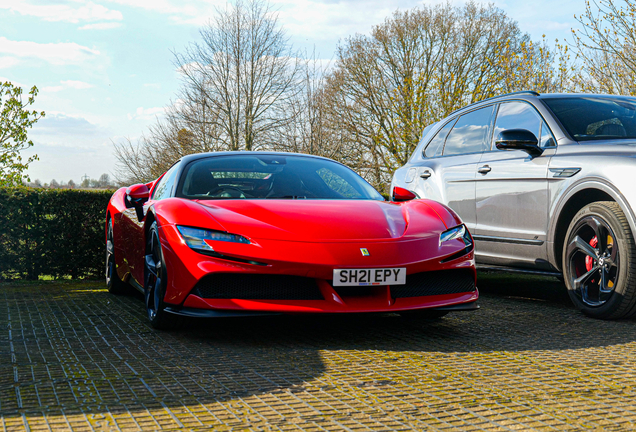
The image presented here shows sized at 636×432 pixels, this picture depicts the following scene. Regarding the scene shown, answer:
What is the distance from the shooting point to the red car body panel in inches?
151

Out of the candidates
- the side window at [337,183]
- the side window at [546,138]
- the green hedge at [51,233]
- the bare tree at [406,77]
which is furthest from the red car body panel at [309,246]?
the bare tree at [406,77]

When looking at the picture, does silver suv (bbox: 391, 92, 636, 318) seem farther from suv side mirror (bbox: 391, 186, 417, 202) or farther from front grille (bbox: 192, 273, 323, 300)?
front grille (bbox: 192, 273, 323, 300)

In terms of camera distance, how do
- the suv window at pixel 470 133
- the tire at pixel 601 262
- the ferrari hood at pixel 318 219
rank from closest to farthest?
the ferrari hood at pixel 318 219
the tire at pixel 601 262
the suv window at pixel 470 133

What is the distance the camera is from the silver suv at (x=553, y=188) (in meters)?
4.59

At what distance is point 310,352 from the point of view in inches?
148

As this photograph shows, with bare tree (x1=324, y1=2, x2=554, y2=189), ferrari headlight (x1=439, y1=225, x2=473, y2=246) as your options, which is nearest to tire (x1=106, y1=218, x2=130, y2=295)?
ferrari headlight (x1=439, y1=225, x2=473, y2=246)

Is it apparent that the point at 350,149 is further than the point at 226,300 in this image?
Yes

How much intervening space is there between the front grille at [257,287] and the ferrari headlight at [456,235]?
975 millimetres

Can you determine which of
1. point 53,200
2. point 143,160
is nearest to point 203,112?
point 143,160

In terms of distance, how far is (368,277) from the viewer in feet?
12.8

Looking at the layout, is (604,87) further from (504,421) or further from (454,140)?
(504,421)

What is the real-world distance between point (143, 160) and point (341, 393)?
106 ft

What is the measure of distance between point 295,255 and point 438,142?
368 centimetres

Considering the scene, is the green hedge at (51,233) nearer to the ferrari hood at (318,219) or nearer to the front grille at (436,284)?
the ferrari hood at (318,219)
